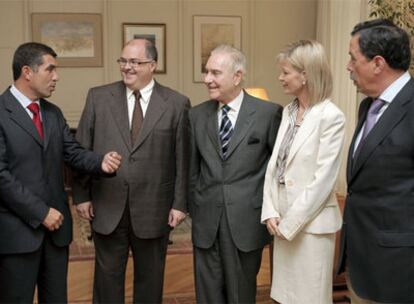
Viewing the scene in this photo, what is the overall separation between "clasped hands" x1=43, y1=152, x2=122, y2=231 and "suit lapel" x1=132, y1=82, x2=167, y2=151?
0.18 m

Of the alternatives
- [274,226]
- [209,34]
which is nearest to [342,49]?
[209,34]

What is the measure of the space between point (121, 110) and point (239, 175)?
0.76 m

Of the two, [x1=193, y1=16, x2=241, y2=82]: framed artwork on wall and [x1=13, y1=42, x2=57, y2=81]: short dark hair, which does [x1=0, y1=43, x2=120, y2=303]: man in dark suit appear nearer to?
[x1=13, y1=42, x2=57, y2=81]: short dark hair

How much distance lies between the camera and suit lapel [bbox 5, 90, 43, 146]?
2701 millimetres

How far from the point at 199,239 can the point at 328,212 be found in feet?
2.37

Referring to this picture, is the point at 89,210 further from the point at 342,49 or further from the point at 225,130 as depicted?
the point at 342,49

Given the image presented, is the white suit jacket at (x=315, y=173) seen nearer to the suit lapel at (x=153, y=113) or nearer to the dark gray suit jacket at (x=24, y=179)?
the suit lapel at (x=153, y=113)

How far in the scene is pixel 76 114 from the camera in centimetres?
730

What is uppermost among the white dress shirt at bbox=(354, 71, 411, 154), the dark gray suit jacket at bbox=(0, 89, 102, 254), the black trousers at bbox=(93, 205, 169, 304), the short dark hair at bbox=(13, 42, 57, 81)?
the short dark hair at bbox=(13, 42, 57, 81)

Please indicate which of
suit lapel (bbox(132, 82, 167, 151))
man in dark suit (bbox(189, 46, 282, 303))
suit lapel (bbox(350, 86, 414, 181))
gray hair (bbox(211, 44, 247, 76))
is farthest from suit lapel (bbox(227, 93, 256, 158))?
suit lapel (bbox(350, 86, 414, 181))

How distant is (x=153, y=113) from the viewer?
311 cm

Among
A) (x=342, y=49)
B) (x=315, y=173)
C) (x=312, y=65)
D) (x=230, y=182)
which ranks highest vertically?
(x=342, y=49)

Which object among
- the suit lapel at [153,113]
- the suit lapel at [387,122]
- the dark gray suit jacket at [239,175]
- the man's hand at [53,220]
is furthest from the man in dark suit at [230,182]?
the suit lapel at [387,122]

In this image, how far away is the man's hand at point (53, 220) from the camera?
2.72 m
